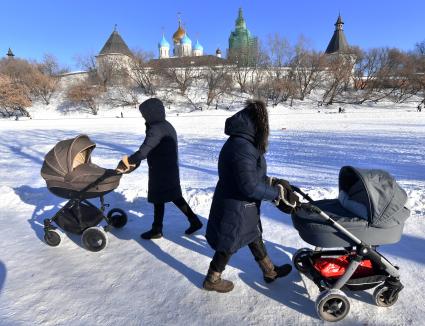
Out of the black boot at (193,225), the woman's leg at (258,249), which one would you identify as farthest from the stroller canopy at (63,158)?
the woman's leg at (258,249)

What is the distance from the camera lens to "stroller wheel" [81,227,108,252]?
3477 millimetres

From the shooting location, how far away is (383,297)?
2.45 m

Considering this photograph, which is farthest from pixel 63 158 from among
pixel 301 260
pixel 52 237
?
pixel 301 260

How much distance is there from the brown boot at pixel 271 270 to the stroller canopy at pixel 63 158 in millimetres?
2290

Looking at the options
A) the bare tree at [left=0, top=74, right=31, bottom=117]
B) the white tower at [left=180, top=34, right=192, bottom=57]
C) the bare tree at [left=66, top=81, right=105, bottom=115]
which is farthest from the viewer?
the white tower at [left=180, top=34, right=192, bottom=57]

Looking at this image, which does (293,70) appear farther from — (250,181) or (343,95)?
(250,181)

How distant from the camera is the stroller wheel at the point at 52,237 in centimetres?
361

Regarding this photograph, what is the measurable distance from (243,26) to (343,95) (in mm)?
30080

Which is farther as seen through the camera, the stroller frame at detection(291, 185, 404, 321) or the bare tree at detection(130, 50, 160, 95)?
the bare tree at detection(130, 50, 160, 95)

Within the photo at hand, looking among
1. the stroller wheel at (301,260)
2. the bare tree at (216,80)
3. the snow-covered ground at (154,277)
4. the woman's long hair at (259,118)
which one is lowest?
the snow-covered ground at (154,277)

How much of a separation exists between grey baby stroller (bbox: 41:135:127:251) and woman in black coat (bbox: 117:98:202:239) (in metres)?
0.40

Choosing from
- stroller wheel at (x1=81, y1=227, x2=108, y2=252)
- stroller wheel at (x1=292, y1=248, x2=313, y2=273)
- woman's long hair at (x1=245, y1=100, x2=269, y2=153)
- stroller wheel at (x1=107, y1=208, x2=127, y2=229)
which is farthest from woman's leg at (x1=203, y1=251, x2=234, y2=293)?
stroller wheel at (x1=107, y1=208, x2=127, y2=229)

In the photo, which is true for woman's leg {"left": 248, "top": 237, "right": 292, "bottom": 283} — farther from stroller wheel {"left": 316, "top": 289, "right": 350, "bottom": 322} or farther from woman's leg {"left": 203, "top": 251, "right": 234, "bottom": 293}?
stroller wheel {"left": 316, "top": 289, "right": 350, "bottom": 322}

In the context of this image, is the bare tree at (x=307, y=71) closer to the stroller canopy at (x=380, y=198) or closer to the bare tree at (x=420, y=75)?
the bare tree at (x=420, y=75)
